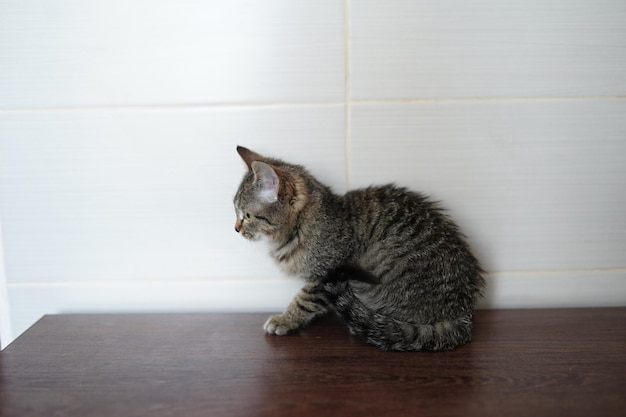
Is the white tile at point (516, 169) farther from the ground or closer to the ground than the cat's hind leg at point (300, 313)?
farther from the ground

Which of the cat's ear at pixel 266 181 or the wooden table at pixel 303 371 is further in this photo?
the cat's ear at pixel 266 181

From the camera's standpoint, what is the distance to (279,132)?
46.3 inches

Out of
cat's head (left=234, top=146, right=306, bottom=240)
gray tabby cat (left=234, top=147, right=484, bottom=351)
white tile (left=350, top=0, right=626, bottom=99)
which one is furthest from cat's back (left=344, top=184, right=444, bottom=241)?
white tile (left=350, top=0, right=626, bottom=99)

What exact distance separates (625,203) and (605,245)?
12 cm

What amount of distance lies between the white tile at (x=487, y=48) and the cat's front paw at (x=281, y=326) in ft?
1.83

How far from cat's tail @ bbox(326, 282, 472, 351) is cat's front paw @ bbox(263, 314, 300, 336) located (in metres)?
A: 0.12

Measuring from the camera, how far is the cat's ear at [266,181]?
3.42 ft

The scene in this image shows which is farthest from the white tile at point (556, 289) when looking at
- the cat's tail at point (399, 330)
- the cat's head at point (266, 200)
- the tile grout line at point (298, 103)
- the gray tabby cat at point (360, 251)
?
the cat's head at point (266, 200)

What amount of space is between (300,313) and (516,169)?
639mm

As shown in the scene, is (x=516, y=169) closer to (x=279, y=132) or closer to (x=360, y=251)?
(x=360, y=251)

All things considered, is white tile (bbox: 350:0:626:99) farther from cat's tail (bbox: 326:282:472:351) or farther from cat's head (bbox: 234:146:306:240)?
cat's tail (bbox: 326:282:472:351)

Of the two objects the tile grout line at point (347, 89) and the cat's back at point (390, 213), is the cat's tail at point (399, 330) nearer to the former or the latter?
the cat's back at point (390, 213)

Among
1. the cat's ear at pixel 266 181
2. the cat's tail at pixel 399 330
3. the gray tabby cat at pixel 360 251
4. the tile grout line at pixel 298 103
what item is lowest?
the cat's tail at pixel 399 330

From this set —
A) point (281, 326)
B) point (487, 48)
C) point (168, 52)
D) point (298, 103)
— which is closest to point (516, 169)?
point (487, 48)
